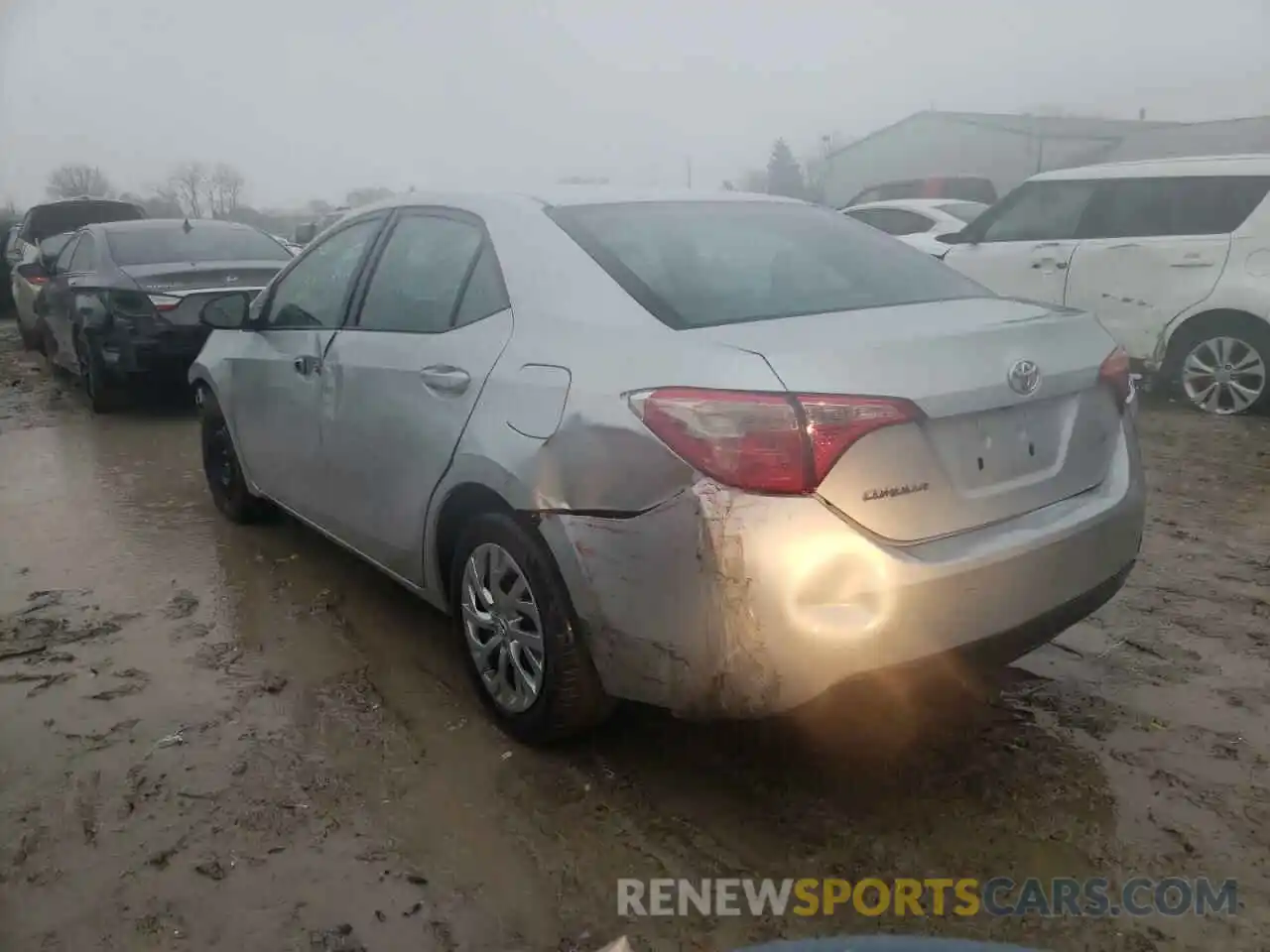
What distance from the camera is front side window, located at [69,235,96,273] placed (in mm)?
8284

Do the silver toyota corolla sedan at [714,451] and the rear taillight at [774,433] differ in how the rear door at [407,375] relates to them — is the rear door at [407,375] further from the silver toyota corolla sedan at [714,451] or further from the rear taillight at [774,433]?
the rear taillight at [774,433]

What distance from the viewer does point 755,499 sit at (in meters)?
2.18

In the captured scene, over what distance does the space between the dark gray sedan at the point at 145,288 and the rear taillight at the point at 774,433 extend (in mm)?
5605

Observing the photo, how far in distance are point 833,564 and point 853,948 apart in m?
0.98

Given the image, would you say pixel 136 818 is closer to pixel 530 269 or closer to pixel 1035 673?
pixel 530 269

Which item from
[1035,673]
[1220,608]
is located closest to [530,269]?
[1035,673]

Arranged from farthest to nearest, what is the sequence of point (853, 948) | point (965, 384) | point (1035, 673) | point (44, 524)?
point (44, 524) → point (1035, 673) → point (965, 384) → point (853, 948)

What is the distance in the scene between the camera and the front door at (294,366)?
149 inches

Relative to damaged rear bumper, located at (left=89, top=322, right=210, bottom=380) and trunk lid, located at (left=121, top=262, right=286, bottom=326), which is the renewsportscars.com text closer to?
trunk lid, located at (left=121, top=262, right=286, bottom=326)

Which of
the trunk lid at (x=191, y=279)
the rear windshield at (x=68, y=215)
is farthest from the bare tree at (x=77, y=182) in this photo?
the trunk lid at (x=191, y=279)

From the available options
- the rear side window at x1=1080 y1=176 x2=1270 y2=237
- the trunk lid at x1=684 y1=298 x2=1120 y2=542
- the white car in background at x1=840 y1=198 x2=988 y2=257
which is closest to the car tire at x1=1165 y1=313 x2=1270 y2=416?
the rear side window at x1=1080 y1=176 x2=1270 y2=237

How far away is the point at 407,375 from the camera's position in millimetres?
3158

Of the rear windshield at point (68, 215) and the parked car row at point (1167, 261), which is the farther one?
the rear windshield at point (68, 215)

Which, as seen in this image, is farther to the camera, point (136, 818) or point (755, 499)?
point (136, 818)
